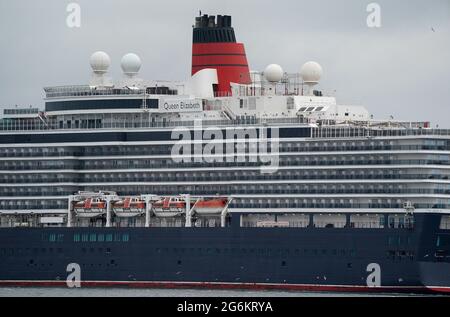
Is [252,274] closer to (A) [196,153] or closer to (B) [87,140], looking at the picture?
(A) [196,153]

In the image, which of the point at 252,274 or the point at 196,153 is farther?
the point at 196,153

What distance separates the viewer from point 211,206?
80750 millimetres

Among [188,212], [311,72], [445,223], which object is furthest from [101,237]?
[445,223]

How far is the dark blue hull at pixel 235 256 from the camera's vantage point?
7356cm

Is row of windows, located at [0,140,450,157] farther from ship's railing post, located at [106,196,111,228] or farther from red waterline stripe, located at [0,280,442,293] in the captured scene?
red waterline stripe, located at [0,280,442,293]

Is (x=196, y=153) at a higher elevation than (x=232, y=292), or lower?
higher

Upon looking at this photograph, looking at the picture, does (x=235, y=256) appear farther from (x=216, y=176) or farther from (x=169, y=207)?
(x=216, y=176)

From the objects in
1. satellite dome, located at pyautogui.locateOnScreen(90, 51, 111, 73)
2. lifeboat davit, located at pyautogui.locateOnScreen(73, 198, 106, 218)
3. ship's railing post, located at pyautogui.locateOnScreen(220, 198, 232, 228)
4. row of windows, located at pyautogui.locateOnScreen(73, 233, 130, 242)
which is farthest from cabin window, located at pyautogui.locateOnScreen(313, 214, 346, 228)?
satellite dome, located at pyautogui.locateOnScreen(90, 51, 111, 73)

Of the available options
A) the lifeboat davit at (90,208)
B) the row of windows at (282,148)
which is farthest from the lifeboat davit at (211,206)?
the lifeboat davit at (90,208)

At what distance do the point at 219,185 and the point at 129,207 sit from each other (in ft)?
18.9
